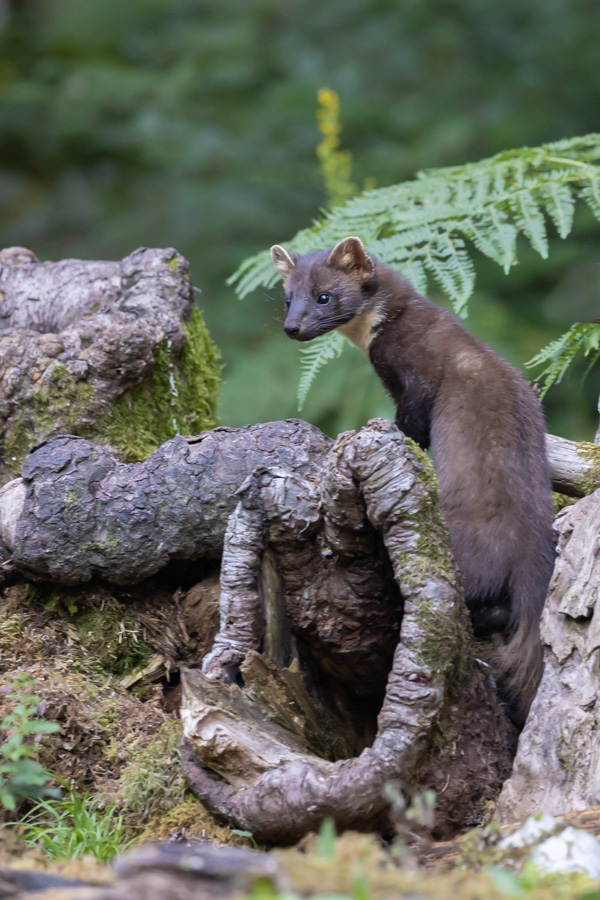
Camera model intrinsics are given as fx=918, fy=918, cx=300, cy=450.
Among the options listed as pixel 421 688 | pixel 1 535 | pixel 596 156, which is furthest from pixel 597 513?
pixel 596 156

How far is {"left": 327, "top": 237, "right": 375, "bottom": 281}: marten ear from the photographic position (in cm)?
479

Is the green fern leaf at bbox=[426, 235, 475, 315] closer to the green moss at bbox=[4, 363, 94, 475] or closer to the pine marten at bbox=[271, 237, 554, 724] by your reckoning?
the pine marten at bbox=[271, 237, 554, 724]

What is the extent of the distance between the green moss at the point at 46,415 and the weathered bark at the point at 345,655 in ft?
4.59

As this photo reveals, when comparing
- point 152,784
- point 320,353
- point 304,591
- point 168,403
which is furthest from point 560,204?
point 152,784

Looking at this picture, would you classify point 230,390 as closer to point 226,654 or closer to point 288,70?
point 226,654

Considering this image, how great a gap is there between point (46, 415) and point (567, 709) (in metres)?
2.55

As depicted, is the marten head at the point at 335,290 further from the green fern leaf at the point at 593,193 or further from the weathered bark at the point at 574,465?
the weathered bark at the point at 574,465

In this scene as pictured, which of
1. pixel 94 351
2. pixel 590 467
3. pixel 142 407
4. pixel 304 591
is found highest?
pixel 94 351

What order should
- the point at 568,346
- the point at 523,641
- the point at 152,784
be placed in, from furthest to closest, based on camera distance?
the point at 568,346 < the point at 523,641 < the point at 152,784

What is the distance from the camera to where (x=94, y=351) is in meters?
4.14

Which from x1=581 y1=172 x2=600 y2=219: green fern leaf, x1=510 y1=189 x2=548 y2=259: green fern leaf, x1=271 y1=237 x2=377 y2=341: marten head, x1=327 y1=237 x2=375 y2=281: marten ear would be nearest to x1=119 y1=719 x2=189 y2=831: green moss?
x1=271 y1=237 x2=377 y2=341: marten head

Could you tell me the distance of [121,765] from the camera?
310 centimetres

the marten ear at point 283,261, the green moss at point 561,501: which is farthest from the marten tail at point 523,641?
the marten ear at point 283,261

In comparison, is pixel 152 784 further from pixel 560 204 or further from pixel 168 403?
pixel 560 204
